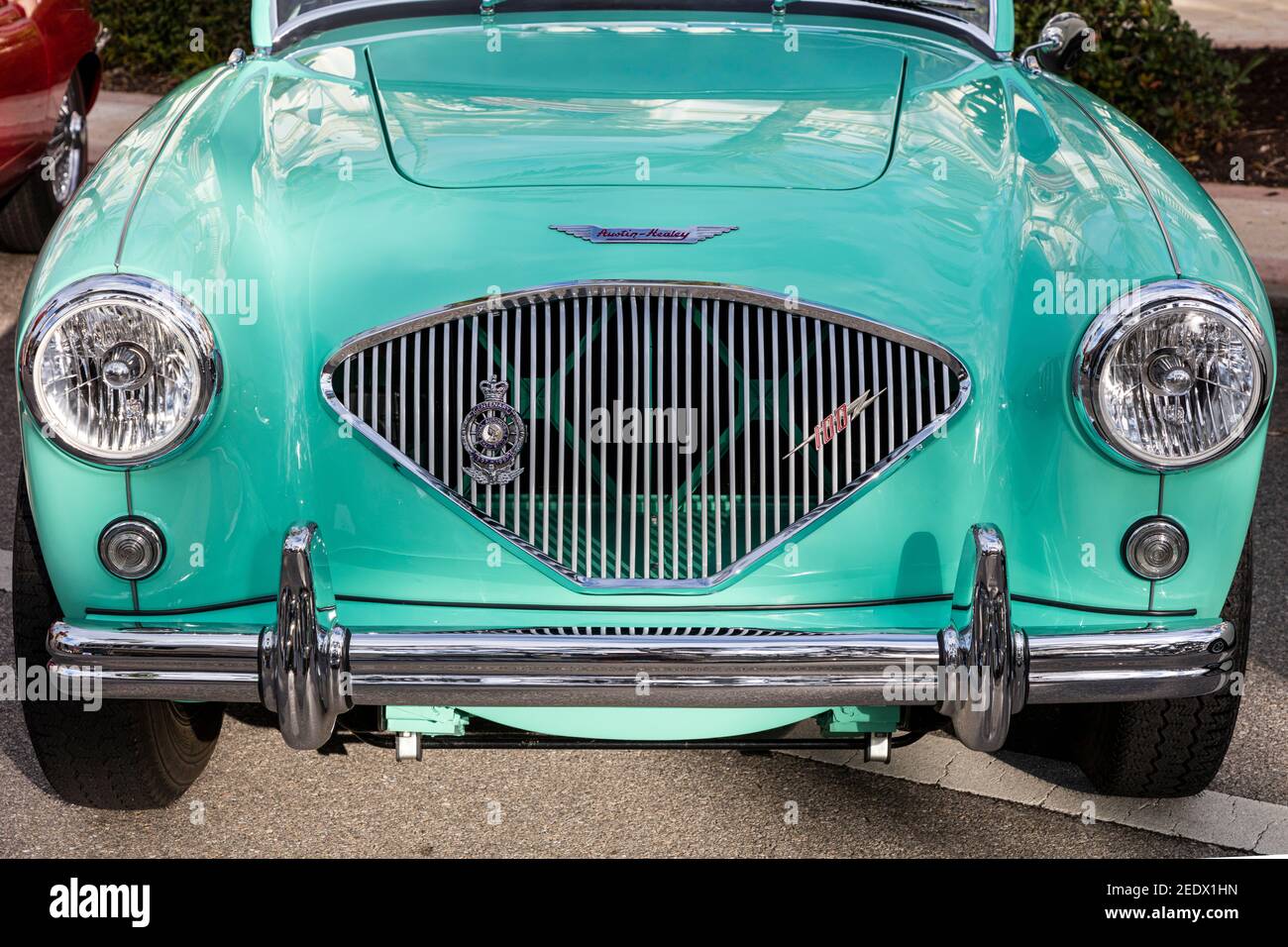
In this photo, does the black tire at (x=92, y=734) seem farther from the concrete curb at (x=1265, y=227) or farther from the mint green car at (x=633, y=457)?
the concrete curb at (x=1265, y=227)

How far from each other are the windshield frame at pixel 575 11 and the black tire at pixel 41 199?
2900mm

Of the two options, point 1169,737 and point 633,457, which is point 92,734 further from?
point 1169,737

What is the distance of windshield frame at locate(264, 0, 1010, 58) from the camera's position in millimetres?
3490

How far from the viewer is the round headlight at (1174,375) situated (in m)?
2.43

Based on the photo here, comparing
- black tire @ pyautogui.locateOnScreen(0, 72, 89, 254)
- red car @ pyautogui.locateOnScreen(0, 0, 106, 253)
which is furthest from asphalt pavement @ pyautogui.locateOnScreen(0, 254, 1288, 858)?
black tire @ pyautogui.locateOnScreen(0, 72, 89, 254)

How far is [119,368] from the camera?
7.86ft

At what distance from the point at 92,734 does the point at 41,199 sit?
4011 mm

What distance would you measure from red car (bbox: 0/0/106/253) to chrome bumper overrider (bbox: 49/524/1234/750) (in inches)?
144

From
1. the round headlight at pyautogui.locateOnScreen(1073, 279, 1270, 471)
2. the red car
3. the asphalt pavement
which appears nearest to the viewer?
the round headlight at pyautogui.locateOnScreen(1073, 279, 1270, 471)

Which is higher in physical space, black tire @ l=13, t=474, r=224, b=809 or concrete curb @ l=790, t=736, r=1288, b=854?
black tire @ l=13, t=474, r=224, b=809

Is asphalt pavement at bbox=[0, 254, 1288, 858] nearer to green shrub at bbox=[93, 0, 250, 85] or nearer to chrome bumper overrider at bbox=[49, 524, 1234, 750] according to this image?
chrome bumper overrider at bbox=[49, 524, 1234, 750]

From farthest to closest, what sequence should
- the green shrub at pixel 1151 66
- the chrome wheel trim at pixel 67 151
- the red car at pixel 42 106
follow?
the green shrub at pixel 1151 66 < the chrome wheel trim at pixel 67 151 < the red car at pixel 42 106

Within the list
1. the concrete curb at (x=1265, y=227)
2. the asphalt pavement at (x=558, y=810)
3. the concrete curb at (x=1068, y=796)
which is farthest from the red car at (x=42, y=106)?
the concrete curb at (x=1265, y=227)
